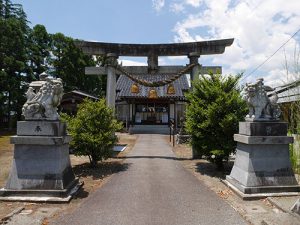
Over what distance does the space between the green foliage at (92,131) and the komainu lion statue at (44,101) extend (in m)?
3.23

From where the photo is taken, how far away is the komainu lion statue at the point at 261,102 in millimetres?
7586

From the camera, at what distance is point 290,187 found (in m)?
7.14

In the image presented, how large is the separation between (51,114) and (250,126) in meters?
4.81

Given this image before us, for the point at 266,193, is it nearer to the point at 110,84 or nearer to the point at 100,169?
the point at 100,169

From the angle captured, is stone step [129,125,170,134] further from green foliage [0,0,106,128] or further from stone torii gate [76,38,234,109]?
stone torii gate [76,38,234,109]

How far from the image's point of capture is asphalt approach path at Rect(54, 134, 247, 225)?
222 inches

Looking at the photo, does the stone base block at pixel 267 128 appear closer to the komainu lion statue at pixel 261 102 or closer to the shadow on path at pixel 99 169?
the komainu lion statue at pixel 261 102

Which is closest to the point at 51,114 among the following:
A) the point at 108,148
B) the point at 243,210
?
the point at 108,148

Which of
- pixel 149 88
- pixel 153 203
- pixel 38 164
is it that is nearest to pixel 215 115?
pixel 153 203

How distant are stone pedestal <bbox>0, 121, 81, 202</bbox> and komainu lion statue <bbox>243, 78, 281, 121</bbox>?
473 cm

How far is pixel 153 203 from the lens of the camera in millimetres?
6691

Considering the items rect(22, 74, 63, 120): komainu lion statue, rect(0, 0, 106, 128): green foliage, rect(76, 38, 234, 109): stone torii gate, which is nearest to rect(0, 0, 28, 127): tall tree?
rect(0, 0, 106, 128): green foliage

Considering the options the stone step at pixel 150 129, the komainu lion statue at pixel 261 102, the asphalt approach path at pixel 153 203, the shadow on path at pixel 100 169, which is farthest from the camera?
the stone step at pixel 150 129

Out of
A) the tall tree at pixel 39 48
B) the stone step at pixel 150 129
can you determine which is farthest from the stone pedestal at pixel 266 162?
the tall tree at pixel 39 48
